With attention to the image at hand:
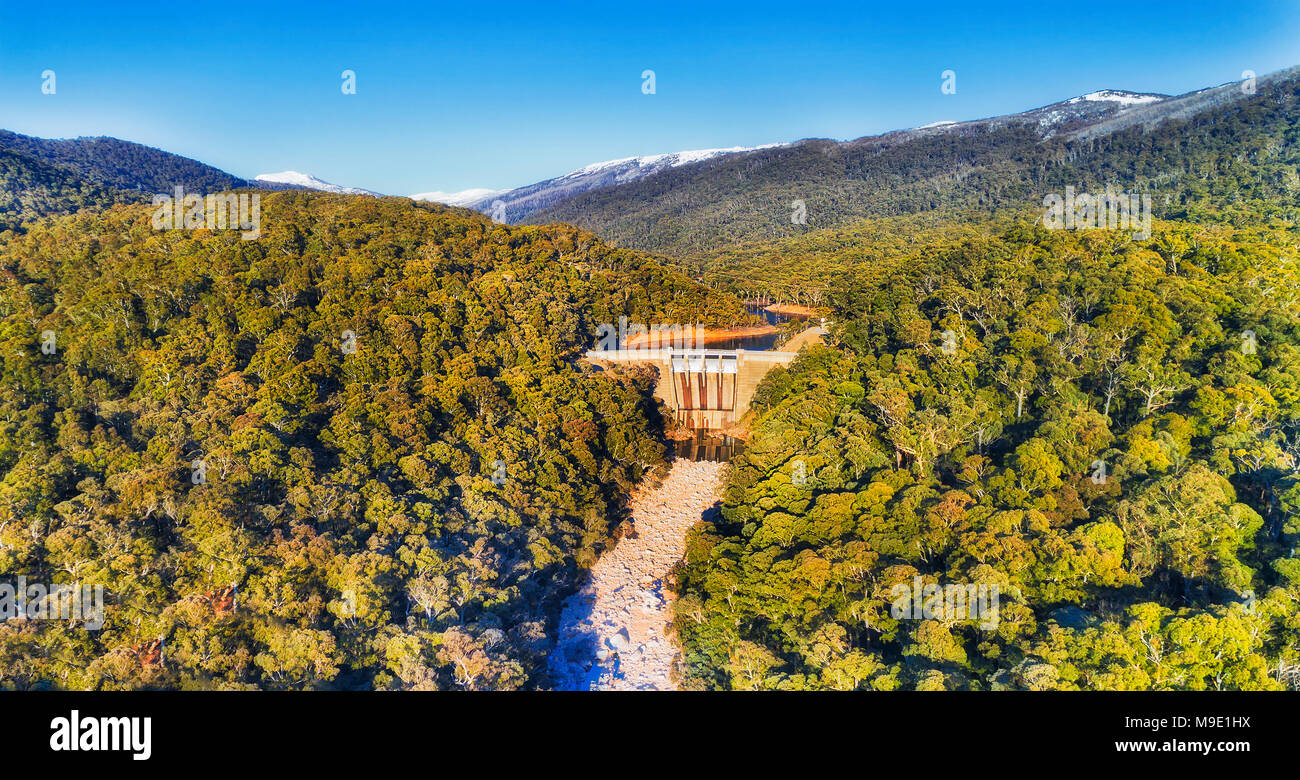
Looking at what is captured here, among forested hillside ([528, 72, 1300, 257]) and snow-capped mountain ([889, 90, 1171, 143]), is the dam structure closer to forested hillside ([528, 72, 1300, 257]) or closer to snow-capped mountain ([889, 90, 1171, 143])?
forested hillside ([528, 72, 1300, 257])

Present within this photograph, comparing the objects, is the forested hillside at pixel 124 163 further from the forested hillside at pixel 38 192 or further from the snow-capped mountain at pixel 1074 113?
the snow-capped mountain at pixel 1074 113

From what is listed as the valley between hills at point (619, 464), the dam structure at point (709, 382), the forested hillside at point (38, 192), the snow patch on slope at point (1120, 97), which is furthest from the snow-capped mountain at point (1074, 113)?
the forested hillside at point (38, 192)

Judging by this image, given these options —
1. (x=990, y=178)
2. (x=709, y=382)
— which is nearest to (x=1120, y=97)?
(x=990, y=178)

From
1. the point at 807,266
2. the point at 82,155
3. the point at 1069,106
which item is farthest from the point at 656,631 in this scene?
the point at 1069,106

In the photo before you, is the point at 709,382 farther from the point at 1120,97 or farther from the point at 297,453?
the point at 1120,97
